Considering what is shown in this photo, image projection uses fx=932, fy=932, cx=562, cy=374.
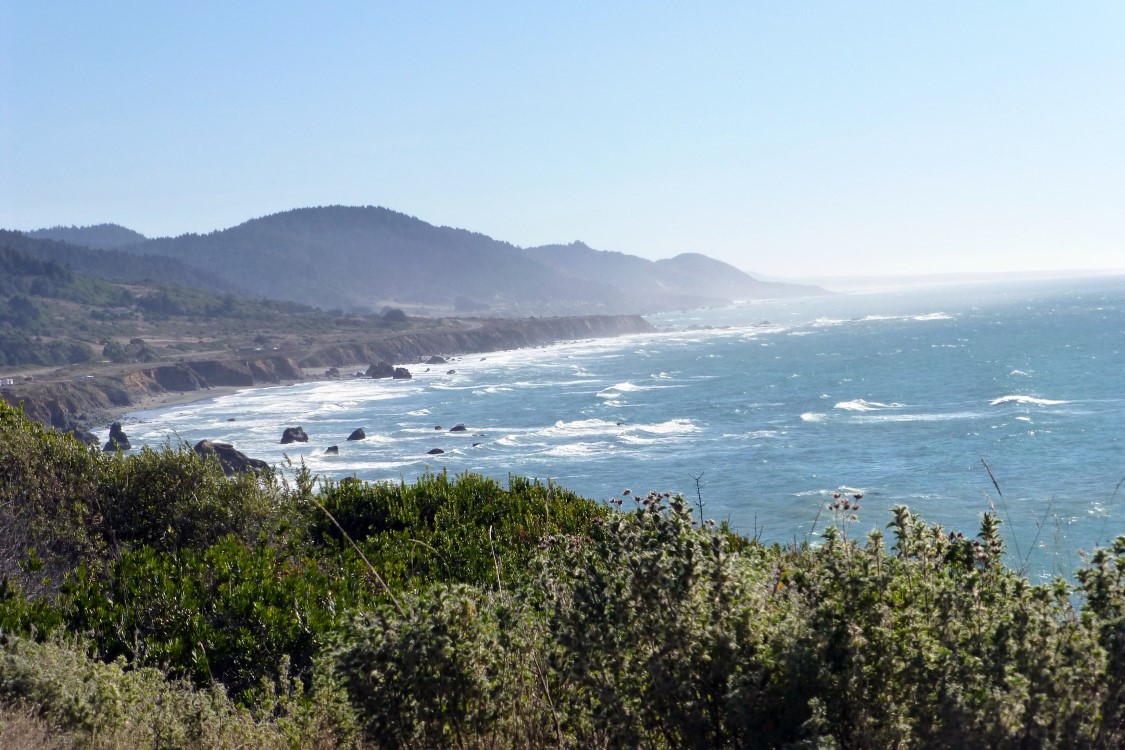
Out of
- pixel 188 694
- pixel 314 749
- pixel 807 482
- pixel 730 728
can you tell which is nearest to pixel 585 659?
pixel 730 728

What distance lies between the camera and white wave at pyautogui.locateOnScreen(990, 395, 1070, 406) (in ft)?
204

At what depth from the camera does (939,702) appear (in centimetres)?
317

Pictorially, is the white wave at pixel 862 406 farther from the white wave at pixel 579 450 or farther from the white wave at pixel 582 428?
the white wave at pixel 579 450

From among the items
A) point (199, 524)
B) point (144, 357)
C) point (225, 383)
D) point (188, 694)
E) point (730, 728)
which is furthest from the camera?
point (144, 357)

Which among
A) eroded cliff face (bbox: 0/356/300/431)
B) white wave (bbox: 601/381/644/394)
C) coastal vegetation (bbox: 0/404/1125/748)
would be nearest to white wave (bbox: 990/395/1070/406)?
white wave (bbox: 601/381/644/394)

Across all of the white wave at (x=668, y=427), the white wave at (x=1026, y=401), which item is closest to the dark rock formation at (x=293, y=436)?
the white wave at (x=668, y=427)

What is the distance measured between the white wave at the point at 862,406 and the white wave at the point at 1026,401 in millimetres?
6196

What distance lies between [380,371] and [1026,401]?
65.4 meters

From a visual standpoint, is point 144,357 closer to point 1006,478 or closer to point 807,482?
point 807,482

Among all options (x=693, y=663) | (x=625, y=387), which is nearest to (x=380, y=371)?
(x=625, y=387)

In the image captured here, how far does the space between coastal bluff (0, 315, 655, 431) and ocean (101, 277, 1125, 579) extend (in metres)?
5.25

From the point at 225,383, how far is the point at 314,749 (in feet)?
308

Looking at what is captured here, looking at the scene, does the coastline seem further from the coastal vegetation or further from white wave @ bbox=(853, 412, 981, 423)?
the coastal vegetation

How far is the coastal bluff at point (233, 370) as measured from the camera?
69875 millimetres
